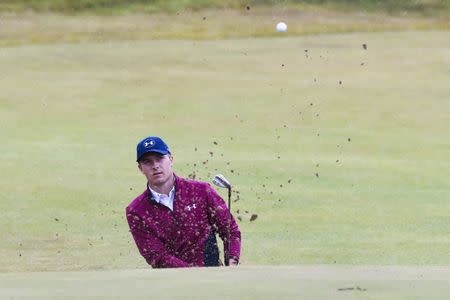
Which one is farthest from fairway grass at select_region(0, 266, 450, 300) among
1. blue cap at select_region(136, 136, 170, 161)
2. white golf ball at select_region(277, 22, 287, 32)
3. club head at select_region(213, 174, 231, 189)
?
white golf ball at select_region(277, 22, 287, 32)

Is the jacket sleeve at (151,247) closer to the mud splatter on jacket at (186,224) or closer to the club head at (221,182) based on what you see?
the mud splatter on jacket at (186,224)

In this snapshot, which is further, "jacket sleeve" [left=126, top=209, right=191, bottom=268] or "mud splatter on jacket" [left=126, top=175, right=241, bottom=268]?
"mud splatter on jacket" [left=126, top=175, right=241, bottom=268]

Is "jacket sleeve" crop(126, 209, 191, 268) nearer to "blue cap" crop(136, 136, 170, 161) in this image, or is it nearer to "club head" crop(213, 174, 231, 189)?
"blue cap" crop(136, 136, 170, 161)

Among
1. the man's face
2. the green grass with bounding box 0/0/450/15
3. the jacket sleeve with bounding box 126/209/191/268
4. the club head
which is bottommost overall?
the jacket sleeve with bounding box 126/209/191/268

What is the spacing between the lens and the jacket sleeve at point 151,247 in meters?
6.07

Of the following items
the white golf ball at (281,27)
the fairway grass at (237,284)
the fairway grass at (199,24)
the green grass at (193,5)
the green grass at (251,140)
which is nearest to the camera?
the fairway grass at (237,284)

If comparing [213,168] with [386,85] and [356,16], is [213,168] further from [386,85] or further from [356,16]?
[356,16]

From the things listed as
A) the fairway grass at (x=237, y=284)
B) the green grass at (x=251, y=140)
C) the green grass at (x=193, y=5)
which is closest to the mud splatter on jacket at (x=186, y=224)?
the fairway grass at (x=237, y=284)

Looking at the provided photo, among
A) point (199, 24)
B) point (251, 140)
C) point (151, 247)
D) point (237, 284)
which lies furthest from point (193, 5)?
point (237, 284)

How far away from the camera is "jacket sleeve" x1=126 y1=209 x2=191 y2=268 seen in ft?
19.9

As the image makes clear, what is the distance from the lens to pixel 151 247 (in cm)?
618

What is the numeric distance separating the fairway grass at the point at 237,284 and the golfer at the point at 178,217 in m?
2.32

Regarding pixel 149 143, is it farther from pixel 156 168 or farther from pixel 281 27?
pixel 281 27

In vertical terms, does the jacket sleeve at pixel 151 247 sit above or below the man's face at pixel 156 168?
below
